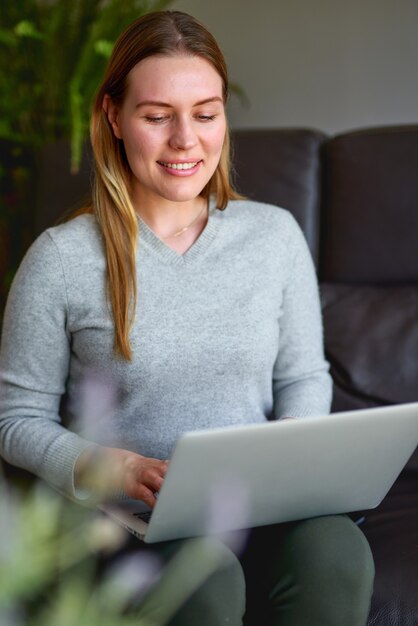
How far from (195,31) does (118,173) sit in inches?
10.3

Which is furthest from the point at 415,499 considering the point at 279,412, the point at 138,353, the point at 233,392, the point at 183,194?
the point at 183,194

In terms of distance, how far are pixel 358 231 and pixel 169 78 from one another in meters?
0.62

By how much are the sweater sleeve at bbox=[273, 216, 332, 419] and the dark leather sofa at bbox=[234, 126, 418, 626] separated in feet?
0.56

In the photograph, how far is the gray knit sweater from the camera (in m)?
1.36

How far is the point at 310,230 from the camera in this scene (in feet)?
5.94

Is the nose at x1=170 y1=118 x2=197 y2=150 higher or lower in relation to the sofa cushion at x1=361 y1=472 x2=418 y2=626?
higher

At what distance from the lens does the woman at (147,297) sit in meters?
1.35

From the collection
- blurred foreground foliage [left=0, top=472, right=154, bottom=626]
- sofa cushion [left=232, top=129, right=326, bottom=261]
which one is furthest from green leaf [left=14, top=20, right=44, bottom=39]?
blurred foreground foliage [left=0, top=472, right=154, bottom=626]

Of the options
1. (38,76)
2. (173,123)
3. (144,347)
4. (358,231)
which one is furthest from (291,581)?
(38,76)

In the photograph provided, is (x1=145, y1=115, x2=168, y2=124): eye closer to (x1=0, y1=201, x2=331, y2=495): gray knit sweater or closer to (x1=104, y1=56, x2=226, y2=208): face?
(x1=104, y1=56, x2=226, y2=208): face

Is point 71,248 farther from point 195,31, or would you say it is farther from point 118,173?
point 195,31

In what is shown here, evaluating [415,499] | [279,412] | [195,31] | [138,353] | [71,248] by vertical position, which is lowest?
[415,499]

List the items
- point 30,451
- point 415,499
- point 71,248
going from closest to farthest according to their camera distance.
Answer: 1. point 30,451
2. point 71,248
3. point 415,499

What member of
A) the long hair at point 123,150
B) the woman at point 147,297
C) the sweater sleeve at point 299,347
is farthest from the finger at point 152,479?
the sweater sleeve at point 299,347
